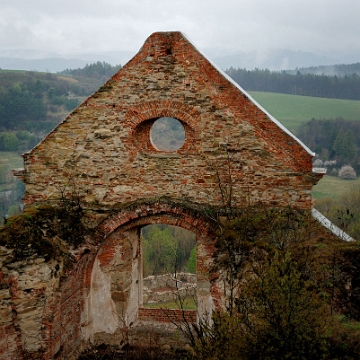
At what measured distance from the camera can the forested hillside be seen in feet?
293

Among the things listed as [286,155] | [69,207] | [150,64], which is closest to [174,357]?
[69,207]

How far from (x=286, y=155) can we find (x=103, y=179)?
3.84 m

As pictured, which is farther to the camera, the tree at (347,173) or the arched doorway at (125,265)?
the tree at (347,173)

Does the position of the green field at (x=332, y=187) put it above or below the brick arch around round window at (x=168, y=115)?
below

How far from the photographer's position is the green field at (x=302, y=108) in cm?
7319

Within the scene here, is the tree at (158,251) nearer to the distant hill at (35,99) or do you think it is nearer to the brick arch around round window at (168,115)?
the brick arch around round window at (168,115)

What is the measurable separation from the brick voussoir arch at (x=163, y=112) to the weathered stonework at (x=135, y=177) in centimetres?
2

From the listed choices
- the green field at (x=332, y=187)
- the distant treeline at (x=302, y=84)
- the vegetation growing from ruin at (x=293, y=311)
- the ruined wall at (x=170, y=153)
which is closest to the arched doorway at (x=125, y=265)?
the ruined wall at (x=170, y=153)

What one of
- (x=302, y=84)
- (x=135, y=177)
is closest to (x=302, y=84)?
(x=302, y=84)

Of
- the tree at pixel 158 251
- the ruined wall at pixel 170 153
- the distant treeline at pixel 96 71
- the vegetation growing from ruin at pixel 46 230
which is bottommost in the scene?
the tree at pixel 158 251

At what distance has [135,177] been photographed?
9438 millimetres

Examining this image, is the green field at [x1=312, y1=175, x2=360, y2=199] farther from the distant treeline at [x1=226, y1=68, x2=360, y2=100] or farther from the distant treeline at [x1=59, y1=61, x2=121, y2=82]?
the distant treeline at [x1=59, y1=61, x2=121, y2=82]

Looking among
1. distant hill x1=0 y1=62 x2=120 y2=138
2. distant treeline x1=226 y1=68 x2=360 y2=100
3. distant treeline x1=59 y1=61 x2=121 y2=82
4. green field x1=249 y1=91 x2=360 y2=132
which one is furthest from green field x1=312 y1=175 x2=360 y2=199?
distant treeline x1=59 y1=61 x2=121 y2=82

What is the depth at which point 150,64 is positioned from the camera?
9227mm
